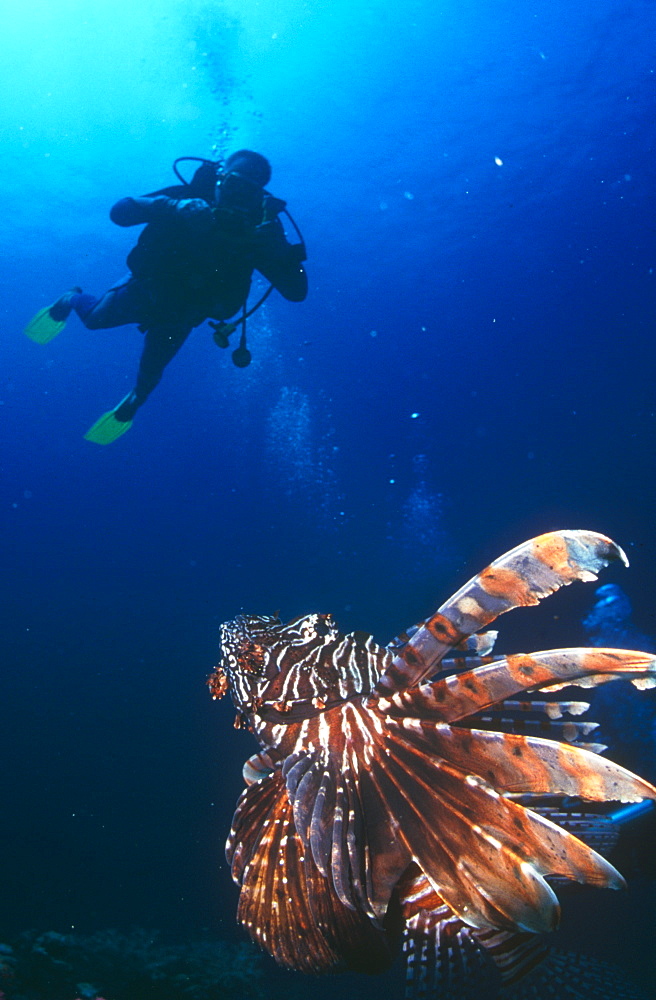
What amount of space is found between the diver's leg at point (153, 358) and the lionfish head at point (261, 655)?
6177mm

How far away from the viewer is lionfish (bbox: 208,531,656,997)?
1460mm

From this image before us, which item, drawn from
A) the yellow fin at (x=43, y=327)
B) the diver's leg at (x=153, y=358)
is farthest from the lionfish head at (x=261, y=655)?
the yellow fin at (x=43, y=327)

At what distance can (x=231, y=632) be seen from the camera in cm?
284

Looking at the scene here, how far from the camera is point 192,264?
7.11 meters

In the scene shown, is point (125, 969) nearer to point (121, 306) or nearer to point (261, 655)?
point (261, 655)

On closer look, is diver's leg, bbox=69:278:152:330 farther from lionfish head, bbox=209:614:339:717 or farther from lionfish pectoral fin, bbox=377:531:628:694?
lionfish pectoral fin, bbox=377:531:628:694

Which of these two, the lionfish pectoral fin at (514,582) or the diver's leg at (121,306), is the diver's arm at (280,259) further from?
the lionfish pectoral fin at (514,582)

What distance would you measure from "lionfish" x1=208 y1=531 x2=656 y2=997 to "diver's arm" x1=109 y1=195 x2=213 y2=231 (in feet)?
18.7

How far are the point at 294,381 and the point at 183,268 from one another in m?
22.9

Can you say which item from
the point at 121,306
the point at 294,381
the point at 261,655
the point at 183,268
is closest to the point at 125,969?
the point at 261,655

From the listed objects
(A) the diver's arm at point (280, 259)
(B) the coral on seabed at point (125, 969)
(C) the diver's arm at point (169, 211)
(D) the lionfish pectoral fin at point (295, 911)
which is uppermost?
(C) the diver's arm at point (169, 211)

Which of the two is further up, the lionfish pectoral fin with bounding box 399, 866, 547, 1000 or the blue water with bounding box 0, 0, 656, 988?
the blue water with bounding box 0, 0, 656, 988

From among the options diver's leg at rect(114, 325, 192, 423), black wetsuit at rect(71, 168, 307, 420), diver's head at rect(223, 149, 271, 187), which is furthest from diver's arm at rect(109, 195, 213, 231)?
diver's leg at rect(114, 325, 192, 423)

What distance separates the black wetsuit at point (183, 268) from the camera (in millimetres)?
6320
